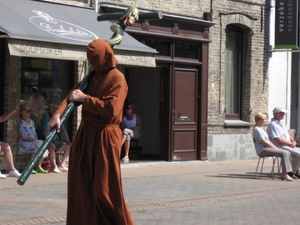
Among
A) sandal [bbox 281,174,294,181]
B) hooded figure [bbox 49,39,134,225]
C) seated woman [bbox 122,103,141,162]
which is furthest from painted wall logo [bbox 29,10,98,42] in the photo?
hooded figure [bbox 49,39,134,225]

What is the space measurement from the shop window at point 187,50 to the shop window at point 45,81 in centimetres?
348

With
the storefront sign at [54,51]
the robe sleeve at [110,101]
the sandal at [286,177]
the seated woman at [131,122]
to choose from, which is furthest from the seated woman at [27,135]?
the robe sleeve at [110,101]

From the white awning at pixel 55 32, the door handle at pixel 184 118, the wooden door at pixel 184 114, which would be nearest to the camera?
the white awning at pixel 55 32

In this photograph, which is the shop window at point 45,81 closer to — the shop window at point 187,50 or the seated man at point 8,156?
the seated man at point 8,156

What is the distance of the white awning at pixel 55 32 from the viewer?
1425 cm

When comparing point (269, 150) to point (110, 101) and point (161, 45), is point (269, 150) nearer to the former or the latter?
point (161, 45)

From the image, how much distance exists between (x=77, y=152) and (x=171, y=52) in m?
12.3

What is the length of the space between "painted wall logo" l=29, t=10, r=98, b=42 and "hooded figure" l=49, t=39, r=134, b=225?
812 centimetres

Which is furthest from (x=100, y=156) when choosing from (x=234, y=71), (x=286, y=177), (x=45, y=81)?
(x=234, y=71)

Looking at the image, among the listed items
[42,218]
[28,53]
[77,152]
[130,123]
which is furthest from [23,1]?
[77,152]

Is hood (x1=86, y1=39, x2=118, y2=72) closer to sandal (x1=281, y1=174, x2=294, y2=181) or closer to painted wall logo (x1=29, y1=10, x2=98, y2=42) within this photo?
painted wall logo (x1=29, y1=10, x2=98, y2=42)

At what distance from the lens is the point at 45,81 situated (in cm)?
1689

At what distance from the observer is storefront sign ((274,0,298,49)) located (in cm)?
2247

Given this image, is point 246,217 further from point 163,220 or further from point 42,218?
point 42,218
